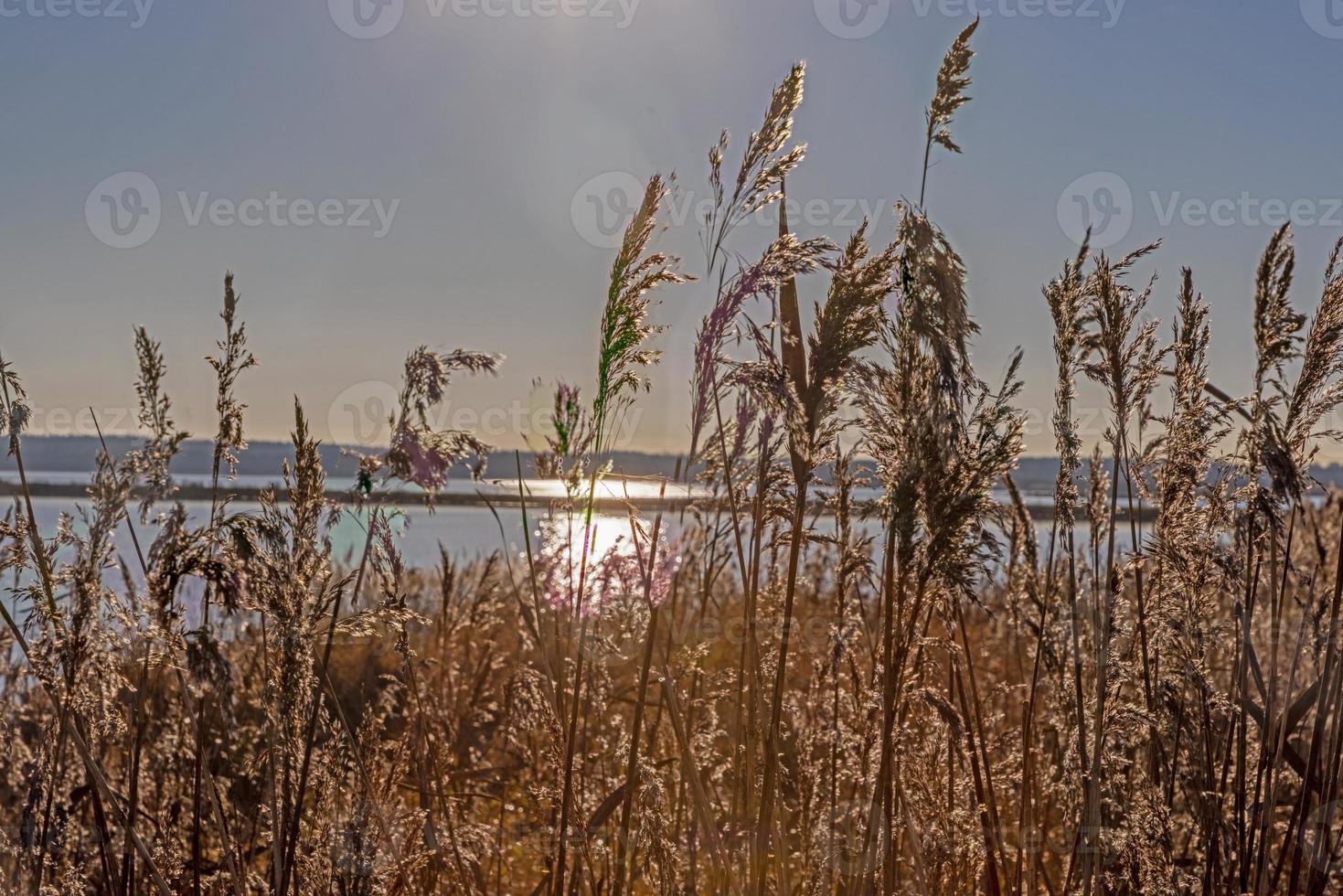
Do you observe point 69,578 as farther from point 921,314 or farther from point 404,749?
point 921,314

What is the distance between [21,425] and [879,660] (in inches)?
76.4

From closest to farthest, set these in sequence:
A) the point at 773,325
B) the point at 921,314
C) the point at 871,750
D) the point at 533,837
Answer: the point at 921,314
the point at 773,325
the point at 871,750
the point at 533,837

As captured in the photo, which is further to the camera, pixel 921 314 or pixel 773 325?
pixel 773 325

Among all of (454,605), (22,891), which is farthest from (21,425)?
(454,605)

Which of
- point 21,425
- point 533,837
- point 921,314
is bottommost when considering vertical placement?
point 533,837

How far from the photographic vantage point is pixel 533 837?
3.07 meters

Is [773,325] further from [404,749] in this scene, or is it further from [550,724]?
[404,749]

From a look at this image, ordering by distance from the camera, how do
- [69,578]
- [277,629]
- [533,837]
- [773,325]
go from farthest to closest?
1. [533,837]
2. [69,578]
3. [773,325]
4. [277,629]

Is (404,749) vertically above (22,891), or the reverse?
(404,749)

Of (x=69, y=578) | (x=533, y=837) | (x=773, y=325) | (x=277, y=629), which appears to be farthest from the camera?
(x=533, y=837)

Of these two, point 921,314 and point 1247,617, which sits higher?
point 921,314

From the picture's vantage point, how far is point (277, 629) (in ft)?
5.61

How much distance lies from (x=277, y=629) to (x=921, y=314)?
123cm

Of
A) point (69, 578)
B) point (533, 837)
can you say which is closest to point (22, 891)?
point (69, 578)
